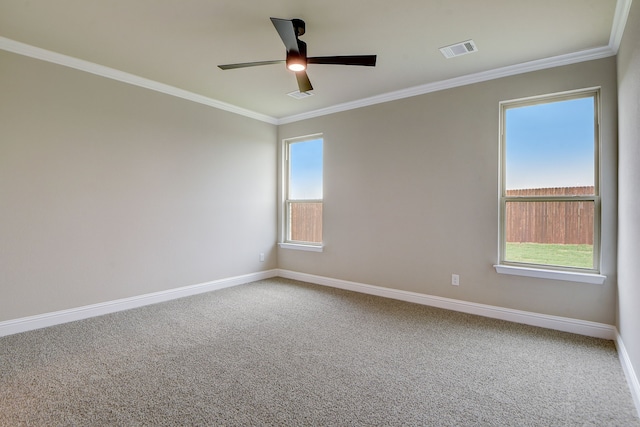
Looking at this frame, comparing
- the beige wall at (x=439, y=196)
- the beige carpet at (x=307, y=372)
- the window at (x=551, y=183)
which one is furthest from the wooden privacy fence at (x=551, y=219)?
the beige carpet at (x=307, y=372)

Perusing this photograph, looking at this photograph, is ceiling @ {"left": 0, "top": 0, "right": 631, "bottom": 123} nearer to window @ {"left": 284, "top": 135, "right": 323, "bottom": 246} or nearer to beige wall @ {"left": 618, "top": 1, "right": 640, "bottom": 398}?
beige wall @ {"left": 618, "top": 1, "right": 640, "bottom": 398}

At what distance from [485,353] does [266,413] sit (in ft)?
6.13

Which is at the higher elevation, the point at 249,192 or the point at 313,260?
the point at 249,192

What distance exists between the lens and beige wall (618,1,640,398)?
206 cm

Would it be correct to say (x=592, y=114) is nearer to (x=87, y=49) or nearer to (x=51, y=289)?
(x=87, y=49)

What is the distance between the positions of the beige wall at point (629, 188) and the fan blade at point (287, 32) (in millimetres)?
2206

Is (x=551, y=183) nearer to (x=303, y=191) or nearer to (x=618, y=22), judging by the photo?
(x=618, y=22)

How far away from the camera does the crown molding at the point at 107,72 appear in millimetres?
2953

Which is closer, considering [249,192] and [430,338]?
[430,338]

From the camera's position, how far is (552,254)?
326 cm

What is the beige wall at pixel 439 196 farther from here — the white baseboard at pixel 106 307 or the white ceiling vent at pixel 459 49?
the white baseboard at pixel 106 307

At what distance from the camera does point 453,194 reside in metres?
3.78

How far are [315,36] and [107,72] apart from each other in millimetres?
2394

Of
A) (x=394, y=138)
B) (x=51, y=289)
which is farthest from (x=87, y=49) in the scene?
(x=394, y=138)
